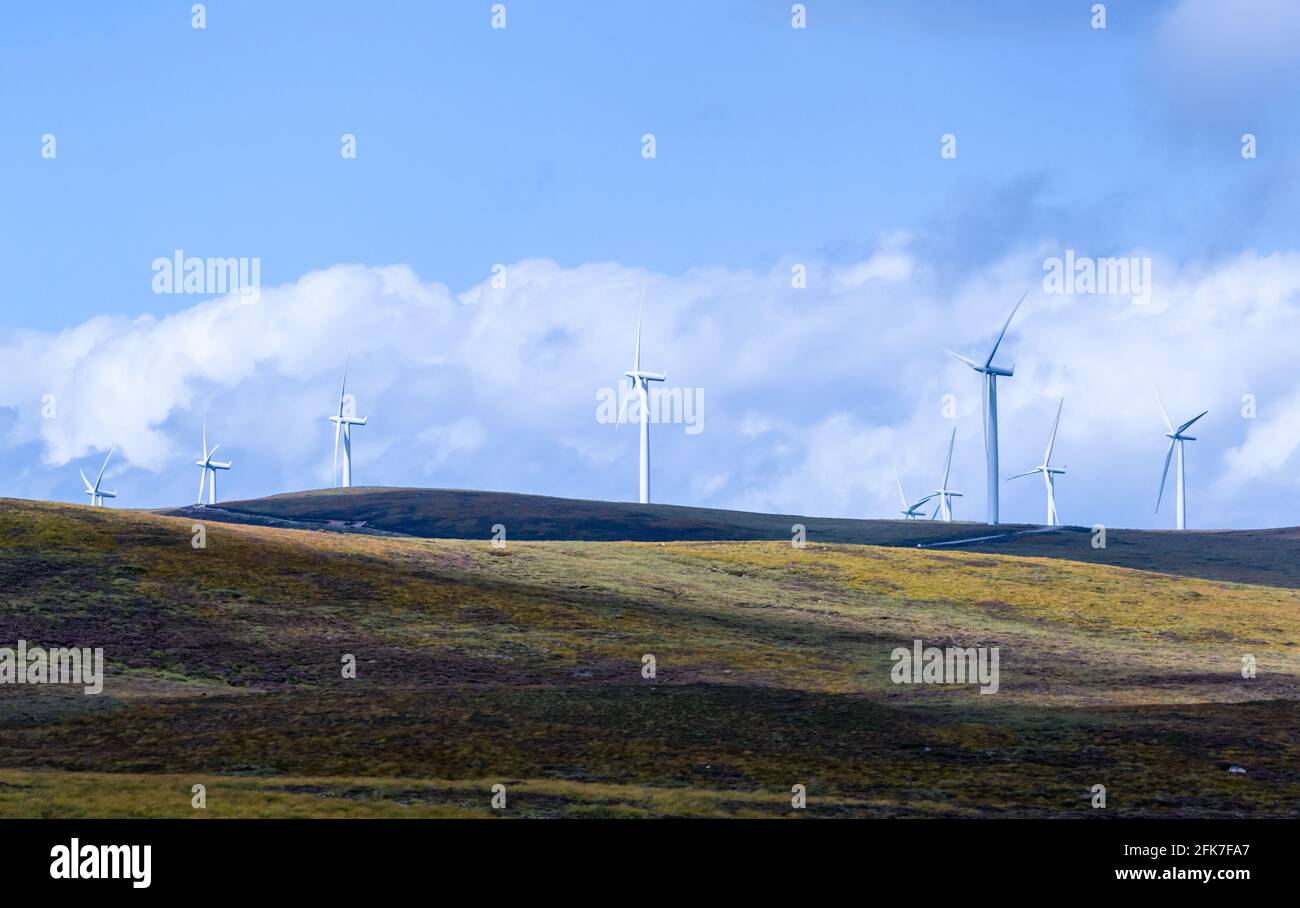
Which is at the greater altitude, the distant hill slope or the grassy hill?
the distant hill slope

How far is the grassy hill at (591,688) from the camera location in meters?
39.6

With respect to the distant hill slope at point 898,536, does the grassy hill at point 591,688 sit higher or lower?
lower

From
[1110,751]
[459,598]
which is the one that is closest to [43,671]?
[459,598]

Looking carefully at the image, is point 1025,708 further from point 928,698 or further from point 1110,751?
→ point 1110,751

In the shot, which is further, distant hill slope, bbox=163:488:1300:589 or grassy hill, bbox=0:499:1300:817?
distant hill slope, bbox=163:488:1300:589

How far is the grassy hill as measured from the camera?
39625 millimetres

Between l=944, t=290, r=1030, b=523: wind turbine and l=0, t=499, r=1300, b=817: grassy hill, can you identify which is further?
l=944, t=290, r=1030, b=523: wind turbine

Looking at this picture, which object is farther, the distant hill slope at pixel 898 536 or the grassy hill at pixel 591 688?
the distant hill slope at pixel 898 536

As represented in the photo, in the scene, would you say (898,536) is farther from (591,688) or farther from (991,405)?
(591,688)

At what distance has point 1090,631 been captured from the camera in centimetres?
9150
